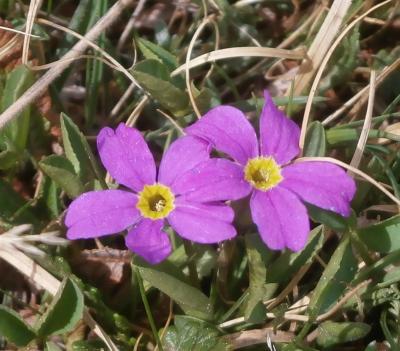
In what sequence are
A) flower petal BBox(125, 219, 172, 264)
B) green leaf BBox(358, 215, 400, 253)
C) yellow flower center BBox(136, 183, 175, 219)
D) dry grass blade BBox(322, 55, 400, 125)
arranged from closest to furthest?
flower petal BBox(125, 219, 172, 264) < yellow flower center BBox(136, 183, 175, 219) < green leaf BBox(358, 215, 400, 253) < dry grass blade BBox(322, 55, 400, 125)

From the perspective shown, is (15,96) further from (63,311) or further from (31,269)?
Answer: (63,311)

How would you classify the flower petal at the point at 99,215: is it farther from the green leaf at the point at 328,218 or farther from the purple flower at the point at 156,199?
the green leaf at the point at 328,218

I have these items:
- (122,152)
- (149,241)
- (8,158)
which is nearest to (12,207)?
(8,158)

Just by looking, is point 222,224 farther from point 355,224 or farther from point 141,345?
point 141,345

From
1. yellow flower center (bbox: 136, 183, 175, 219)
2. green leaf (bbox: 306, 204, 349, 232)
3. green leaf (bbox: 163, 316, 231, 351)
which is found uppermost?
yellow flower center (bbox: 136, 183, 175, 219)

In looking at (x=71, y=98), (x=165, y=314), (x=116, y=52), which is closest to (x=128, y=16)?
(x=116, y=52)

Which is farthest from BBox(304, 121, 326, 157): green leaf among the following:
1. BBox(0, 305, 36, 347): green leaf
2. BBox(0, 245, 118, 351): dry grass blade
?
BBox(0, 305, 36, 347): green leaf

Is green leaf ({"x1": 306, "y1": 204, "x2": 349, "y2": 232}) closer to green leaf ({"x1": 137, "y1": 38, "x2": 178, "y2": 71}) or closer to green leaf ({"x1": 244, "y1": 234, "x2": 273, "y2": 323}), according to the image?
green leaf ({"x1": 244, "y1": 234, "x2": 273, "y2": 323})
